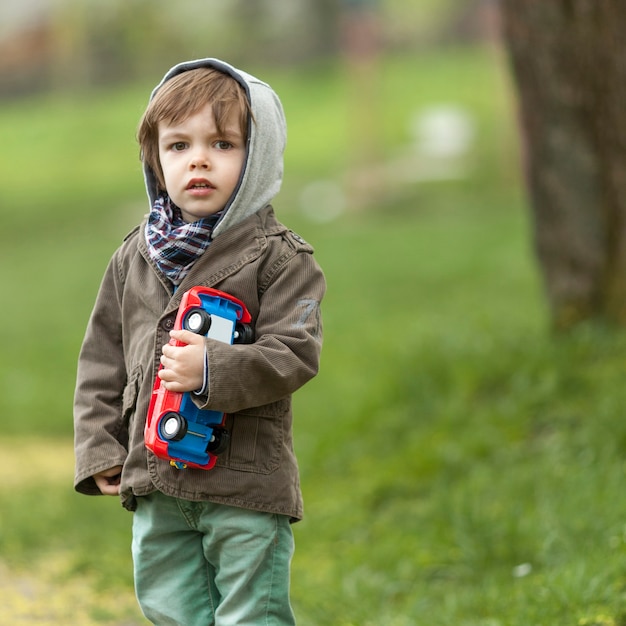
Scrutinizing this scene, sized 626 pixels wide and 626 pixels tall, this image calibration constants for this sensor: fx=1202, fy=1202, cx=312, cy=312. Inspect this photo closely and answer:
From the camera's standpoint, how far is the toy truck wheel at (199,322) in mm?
Result: 2740

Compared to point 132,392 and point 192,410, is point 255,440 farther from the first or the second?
point 132,392

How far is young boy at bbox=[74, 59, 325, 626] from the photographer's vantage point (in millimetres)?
2848

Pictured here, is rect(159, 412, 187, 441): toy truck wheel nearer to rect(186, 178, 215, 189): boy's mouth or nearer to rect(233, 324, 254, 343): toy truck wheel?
rect(233, 324, 254, 343): toy truck wheel

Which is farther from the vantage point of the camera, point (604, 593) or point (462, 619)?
point (462, 619)

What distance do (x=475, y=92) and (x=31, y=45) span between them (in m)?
14.7

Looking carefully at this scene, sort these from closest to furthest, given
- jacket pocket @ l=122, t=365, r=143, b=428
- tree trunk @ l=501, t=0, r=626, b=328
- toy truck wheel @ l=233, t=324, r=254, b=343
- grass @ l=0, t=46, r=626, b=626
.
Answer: toy truck wheel @ l=233, t=324, r=254, b=343, jacket pocket @ l=122, t=365, r=143, b=428, grass @ l=0, t=46, r=626, b=626, tree trunk @ l=501, t=0, r=626, b=328

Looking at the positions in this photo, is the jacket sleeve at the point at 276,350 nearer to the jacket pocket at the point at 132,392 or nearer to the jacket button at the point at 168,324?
the jacket button at the point at 168,324

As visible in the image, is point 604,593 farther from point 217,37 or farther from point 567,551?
point 217,37

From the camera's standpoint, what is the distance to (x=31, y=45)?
37.5 m

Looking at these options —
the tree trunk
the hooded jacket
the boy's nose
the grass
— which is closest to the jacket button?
the hooded jacket

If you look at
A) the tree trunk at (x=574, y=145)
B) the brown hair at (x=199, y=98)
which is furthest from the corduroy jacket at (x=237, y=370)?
the tree trunk at (x=574, y=145)

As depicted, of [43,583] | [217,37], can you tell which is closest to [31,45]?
[217,37]

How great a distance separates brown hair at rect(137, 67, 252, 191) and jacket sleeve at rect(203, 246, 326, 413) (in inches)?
14.9

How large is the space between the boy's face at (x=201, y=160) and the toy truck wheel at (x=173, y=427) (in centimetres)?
51
